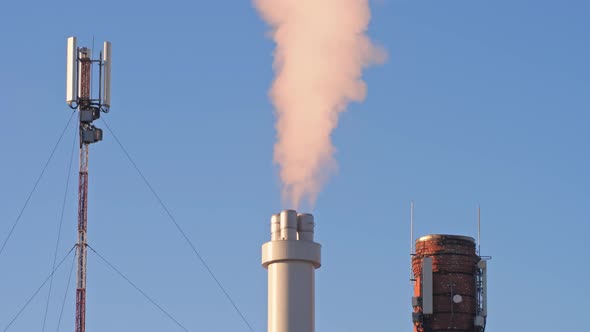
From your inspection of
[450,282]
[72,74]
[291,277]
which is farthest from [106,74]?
[450,282]

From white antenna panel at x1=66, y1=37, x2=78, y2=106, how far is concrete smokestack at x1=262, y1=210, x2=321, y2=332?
1771 cm

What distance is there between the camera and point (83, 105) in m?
99.8

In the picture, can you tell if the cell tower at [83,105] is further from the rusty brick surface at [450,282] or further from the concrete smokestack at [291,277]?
the rusty brick surface at [450,282]

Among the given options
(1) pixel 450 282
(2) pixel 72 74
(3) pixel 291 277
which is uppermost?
(2) pixel 72 74

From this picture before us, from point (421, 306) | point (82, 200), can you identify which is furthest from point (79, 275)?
point (421, 306)

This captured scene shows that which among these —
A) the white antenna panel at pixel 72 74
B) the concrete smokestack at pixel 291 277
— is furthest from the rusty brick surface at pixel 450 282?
the white antenna panel at pixel 72 74

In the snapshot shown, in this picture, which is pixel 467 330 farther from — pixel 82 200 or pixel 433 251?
pixel 82 200

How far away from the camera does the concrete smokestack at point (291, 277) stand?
293 feet

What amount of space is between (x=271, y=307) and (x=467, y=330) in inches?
1455

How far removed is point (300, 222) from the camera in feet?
302

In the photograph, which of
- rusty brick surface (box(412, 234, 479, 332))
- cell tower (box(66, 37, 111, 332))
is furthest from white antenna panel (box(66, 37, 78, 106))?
→ rusty brick surface (box(412, 234, 479, 332))

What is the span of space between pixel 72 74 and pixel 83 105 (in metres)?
2.33

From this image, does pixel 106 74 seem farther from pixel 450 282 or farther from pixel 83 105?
pixel 450 282

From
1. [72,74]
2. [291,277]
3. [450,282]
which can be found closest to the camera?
[291,277]
